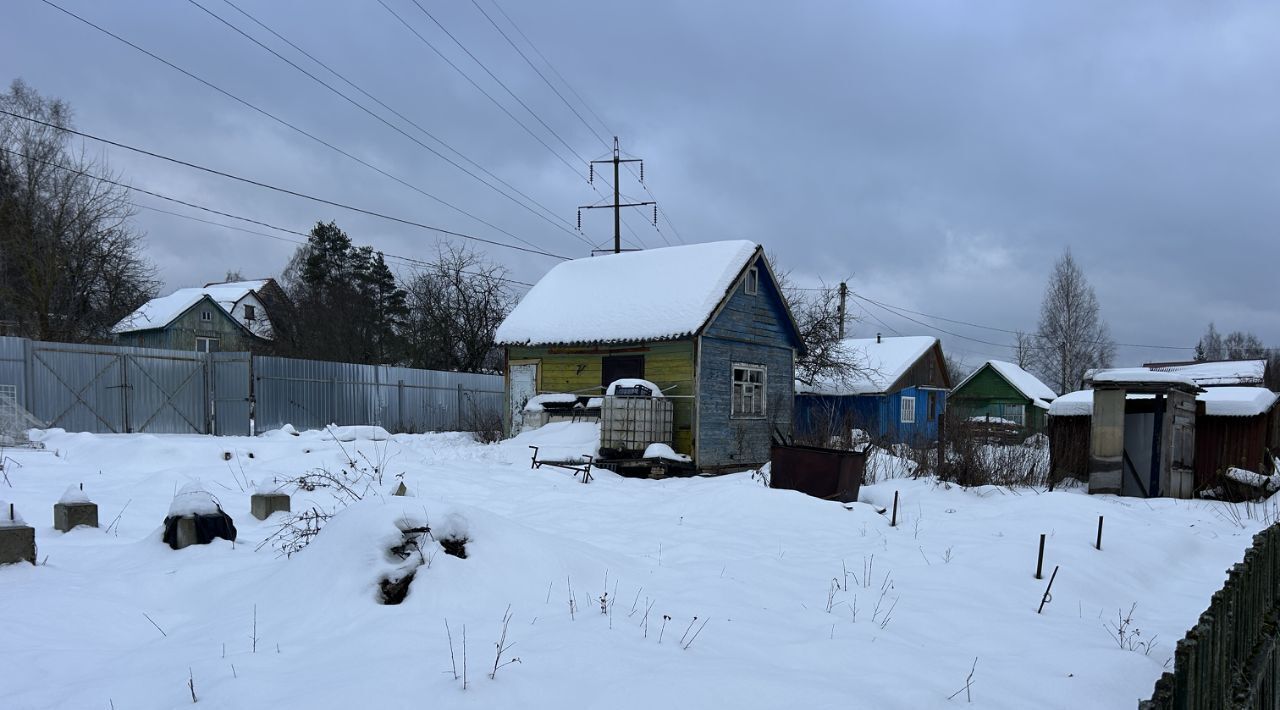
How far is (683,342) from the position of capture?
17.2 metres

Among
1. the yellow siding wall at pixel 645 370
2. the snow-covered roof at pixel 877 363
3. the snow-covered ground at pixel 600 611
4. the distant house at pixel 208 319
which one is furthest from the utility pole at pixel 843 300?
the distant house at pixel 208 319

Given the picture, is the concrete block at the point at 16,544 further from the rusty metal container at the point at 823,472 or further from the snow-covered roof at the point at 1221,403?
the snow-covered roof at the point at 1221,403

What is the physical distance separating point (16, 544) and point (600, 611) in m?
4.35

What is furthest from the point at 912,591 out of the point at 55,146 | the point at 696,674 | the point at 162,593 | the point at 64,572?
the point at 55,146

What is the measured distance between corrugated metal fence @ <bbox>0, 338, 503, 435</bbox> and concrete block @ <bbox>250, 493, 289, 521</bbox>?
39.1 ft

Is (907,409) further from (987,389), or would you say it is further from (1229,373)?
(1229,373)

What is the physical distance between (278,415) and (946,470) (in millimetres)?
17151

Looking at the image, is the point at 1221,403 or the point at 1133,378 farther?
the point at 1221,403

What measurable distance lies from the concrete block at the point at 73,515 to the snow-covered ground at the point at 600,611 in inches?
7.6

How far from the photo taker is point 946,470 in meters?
12.0

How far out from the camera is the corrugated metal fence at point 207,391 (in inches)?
637

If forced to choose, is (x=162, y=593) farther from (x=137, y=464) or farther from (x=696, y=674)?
(x=137, y=464)

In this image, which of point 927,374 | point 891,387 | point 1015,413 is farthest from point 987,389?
point 891,387

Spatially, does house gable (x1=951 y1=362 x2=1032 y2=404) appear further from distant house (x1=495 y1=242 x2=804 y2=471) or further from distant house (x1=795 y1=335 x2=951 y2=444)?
distant house (x1=495 y1=242 x2=804 y2=471)
